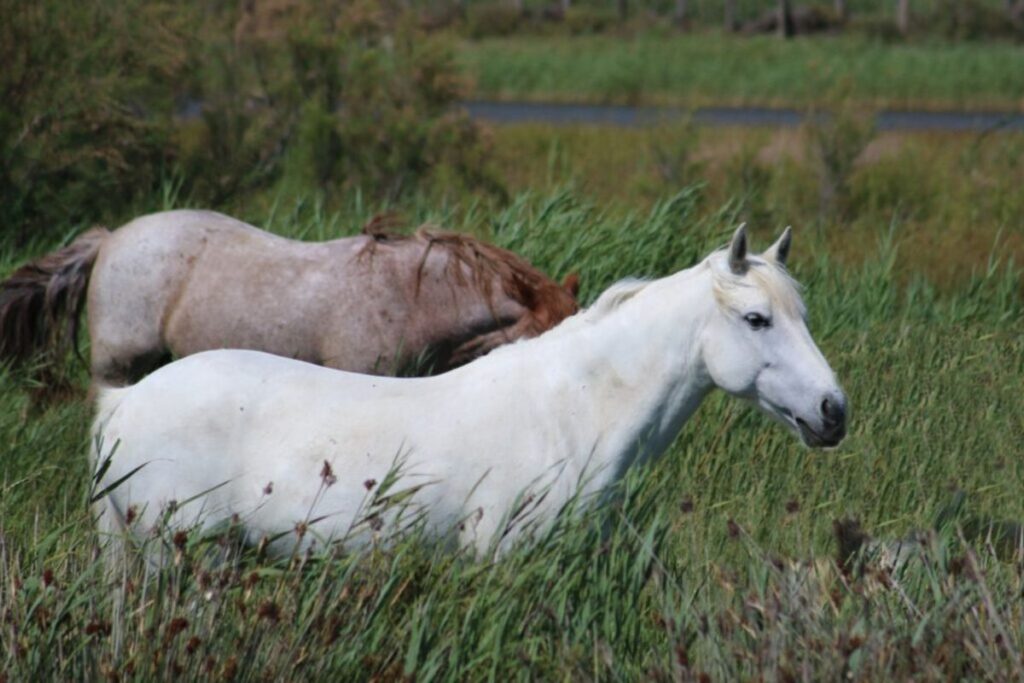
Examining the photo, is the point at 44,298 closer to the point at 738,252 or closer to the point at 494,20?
the point at 738,252

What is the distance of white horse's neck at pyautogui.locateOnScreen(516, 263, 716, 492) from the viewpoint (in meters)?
4.80

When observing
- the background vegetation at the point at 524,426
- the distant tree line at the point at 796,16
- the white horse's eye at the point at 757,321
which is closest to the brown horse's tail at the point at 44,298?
the background vegetation at the point at 524,426

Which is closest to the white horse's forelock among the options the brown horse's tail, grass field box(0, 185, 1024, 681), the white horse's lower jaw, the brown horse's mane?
the white horse's lower jaw

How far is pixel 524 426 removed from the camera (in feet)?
15.7

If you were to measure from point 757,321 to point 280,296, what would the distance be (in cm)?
276

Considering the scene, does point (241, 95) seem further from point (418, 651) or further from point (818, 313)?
point (418, 651)

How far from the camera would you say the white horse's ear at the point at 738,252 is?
4.69 m

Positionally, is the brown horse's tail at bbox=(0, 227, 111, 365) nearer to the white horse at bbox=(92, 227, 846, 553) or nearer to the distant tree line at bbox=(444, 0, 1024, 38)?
the white horse at bbox=(92, 227, 846, 553)

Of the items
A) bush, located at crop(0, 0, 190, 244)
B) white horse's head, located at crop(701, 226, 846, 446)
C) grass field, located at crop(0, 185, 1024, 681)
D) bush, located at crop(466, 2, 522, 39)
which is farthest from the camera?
bush, located at crop(466, 2, 522, 39)

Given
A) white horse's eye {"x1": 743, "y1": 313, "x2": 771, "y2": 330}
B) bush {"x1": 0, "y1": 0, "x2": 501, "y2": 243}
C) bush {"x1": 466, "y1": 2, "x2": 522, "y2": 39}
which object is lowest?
bush {"x1": 466, "y1": 2, "x2": 522, "y2": 39}

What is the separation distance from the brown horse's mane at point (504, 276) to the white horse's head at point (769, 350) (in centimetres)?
197

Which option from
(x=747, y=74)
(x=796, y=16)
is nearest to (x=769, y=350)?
(x=747, y=74)

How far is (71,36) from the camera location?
1159 cm

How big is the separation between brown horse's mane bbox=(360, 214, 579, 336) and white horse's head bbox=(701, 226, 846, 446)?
6.46ft
